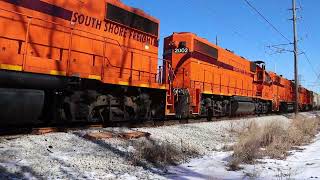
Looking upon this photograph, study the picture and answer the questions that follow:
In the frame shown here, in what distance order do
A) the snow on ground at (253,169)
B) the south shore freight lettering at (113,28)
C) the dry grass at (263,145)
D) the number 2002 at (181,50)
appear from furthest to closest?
1. the number 2002 at (181,50)
2. the south shore freight lettering at (113,28)
3. the dry grass at (263,145)
4. the snow on ground at (253,169)

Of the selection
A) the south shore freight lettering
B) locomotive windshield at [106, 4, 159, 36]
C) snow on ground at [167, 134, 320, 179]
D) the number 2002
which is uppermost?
locomotive windshield at [106, 4, 159, 36]

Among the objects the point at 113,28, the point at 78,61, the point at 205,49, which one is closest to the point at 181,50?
the point at 205,49

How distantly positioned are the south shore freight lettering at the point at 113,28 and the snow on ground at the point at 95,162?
3.06 metres

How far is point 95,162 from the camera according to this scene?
657cm

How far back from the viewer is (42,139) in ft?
25.0

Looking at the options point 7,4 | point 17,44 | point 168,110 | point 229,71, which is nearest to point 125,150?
point 17,44

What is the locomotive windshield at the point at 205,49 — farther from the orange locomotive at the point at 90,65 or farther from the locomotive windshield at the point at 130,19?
the locomotive windshield at the point at 130,19

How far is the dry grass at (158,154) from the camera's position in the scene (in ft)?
24.3

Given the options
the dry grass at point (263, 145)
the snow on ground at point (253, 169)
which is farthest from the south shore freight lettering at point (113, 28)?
the snow on ground at point (253, 169)

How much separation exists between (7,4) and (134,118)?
5.22m

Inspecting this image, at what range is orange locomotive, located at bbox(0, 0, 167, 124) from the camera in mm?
8094

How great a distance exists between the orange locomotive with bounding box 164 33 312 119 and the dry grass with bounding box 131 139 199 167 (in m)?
4.49

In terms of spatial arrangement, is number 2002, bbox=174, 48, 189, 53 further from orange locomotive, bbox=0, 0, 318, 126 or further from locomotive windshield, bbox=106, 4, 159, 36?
locomotive windshield, bbox=106, 4, 159, 36

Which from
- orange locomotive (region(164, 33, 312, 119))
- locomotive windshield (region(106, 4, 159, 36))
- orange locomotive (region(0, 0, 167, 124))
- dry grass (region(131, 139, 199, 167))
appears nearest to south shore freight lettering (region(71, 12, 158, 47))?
orange locomotive (region(0, 0, 167, 124))
